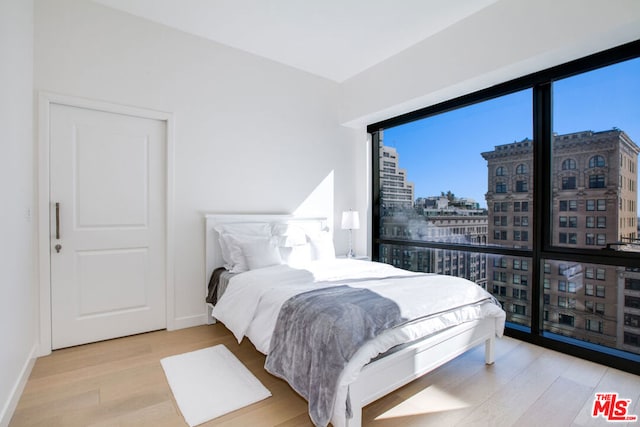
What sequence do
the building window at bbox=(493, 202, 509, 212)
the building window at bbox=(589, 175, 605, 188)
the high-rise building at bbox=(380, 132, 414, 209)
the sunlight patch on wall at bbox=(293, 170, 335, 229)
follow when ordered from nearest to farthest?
1. the building window at bbox=(589, 175, 605, 188)
2. the building window at bbox=(493, 202, 509, 212)
3. the sunlight patch on wall at bbox=(293, 170, 335, 229)
4. the high-rise building at bbox=(380, 132, 414, 209)

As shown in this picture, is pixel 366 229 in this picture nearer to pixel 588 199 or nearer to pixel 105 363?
pixel 588 199

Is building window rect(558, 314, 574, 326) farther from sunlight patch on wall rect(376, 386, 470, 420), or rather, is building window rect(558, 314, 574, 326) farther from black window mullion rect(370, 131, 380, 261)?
black window mullion rect(370, 131, 380, 261)

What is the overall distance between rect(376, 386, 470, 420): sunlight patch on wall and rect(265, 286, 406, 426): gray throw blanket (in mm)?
536

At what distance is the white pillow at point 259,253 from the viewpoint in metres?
2.93

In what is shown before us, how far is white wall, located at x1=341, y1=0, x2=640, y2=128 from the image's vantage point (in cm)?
222

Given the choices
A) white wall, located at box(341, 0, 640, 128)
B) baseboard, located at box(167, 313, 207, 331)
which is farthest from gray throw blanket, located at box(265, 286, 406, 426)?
white wall, located at box(341, 0, 640, 128)

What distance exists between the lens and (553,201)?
8.99 ft

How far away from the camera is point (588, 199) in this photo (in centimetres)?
257

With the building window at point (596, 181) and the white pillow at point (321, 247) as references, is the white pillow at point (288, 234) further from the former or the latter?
the building window at point (596, 181)

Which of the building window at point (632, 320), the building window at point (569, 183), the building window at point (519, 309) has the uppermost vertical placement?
the building window at point (569, 183)

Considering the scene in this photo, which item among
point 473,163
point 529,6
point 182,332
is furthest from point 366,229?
point 529,6

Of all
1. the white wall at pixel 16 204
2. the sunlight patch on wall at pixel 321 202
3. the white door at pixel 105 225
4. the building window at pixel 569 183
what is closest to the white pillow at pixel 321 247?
the sunlight patch on wall at pixel 321 202

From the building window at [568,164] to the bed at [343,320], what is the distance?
4.54 feet

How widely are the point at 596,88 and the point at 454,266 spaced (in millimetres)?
2078
